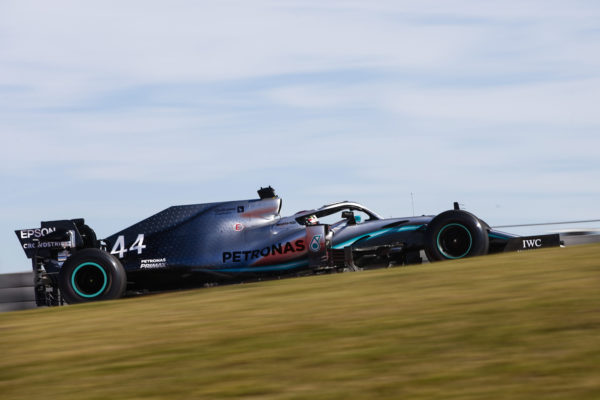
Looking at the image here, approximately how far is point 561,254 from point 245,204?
4.96m

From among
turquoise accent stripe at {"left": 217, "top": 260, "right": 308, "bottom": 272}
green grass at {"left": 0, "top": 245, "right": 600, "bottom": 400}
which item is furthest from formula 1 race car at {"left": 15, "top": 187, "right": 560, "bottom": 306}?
green grass at {"left": 0, "top": 245, "right": 600, "bottom": 400}

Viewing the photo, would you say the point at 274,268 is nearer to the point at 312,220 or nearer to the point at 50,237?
the point at 312,220

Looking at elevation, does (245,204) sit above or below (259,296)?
above

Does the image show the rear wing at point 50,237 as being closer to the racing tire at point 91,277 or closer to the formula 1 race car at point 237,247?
the formula 1 race car at point 237,247

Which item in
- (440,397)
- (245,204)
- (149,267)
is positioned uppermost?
(245,204)

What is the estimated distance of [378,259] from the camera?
41.4ft

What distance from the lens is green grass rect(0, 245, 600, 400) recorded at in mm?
4750

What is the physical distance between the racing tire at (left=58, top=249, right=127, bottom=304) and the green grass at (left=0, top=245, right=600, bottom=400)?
322 cm

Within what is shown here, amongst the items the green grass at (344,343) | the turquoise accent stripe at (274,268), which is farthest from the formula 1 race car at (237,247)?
the green grass at (344,343)

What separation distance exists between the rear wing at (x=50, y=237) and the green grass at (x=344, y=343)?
14.3 feet

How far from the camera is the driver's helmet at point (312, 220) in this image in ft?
42.2

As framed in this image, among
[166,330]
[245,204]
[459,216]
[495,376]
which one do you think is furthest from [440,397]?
[245,204]

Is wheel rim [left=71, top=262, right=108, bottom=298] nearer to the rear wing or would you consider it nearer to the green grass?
the rear wing

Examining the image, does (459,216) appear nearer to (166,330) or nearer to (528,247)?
(528,247)
